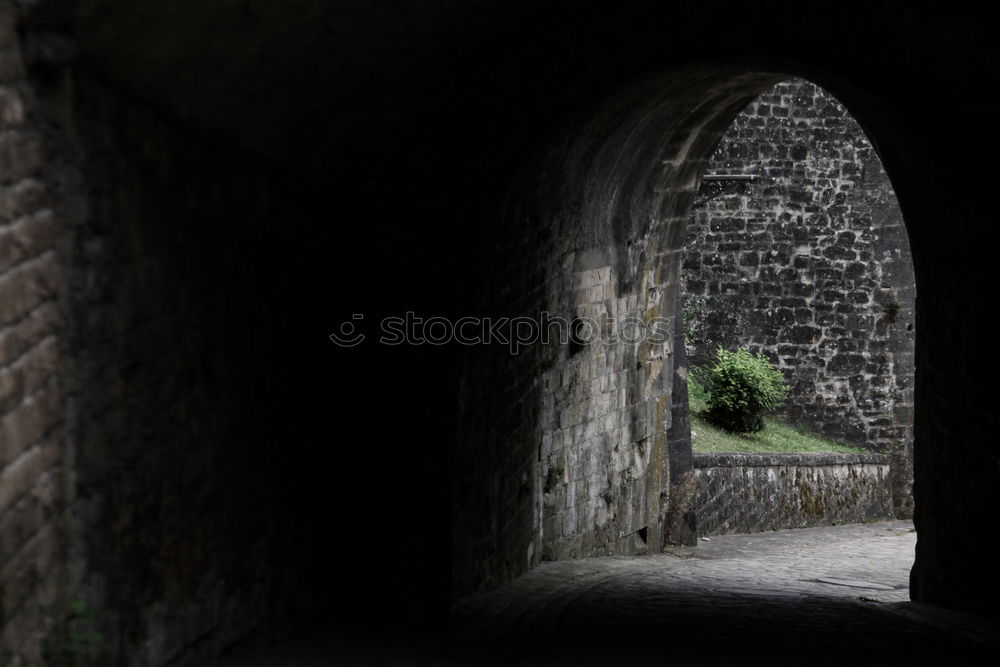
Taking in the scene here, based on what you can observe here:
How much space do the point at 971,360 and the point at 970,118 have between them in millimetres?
1267

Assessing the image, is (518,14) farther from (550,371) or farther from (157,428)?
(550,371)

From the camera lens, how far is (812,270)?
16.0m

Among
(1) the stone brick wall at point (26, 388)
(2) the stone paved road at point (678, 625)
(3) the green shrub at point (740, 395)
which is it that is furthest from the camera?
(3) the green shrub at point (740, 395)

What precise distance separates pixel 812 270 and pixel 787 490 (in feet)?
11.5

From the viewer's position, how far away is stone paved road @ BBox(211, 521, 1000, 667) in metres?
5.10

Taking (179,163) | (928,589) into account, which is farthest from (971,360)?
(179,163)

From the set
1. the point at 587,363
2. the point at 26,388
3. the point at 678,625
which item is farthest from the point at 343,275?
the point at 26,388

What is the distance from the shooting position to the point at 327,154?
219 inches

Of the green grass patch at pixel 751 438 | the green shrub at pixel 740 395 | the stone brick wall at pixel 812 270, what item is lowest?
the green grass patch at pixel 751 438

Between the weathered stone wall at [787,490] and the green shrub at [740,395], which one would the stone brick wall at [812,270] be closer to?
the green shrub at [740,395]

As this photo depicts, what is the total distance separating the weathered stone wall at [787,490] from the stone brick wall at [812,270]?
107cm

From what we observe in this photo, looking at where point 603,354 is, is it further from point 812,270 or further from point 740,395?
point 812,270

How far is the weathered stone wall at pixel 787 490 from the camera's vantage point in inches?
516

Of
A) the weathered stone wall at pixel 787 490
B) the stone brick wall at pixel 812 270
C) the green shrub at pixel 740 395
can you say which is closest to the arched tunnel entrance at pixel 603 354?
the weathered stone wall at pixel 787 490
